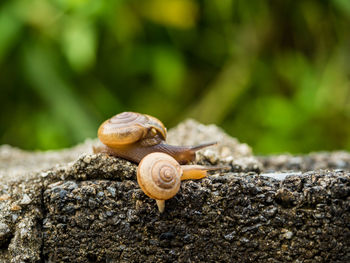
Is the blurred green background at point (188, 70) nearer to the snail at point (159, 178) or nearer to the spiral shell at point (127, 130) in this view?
the spiral shell at point (127, 130)

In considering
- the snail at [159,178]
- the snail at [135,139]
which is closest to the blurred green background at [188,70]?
the snail at [135,139]

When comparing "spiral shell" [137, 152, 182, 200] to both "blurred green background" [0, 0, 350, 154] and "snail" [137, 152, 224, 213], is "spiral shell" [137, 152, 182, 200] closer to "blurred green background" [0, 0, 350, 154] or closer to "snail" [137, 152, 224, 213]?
"snail" [137, 152, 224, 213]

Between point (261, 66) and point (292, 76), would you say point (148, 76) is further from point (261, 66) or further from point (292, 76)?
point (292, 76)

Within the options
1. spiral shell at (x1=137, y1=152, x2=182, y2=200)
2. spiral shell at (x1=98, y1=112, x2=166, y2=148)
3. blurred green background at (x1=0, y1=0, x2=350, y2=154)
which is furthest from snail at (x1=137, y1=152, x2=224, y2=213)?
blurred green background at (x1=0, y1=0, x2=350, y2=154)

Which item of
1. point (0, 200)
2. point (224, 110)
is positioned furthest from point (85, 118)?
point (0, 200)

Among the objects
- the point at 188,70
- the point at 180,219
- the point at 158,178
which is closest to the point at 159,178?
the point at 158,178

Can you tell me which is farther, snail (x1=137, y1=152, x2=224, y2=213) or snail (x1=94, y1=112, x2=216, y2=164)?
snail (x1=94, y1=112, x2=216, y2=164)
